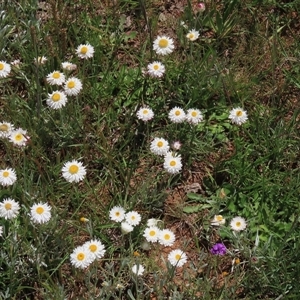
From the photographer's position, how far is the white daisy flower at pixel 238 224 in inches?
87.2

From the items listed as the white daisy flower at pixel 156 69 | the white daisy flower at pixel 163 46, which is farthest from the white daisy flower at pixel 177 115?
the white daisy flower at pixel 163 46

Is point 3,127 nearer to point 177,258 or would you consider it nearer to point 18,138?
point 18,138

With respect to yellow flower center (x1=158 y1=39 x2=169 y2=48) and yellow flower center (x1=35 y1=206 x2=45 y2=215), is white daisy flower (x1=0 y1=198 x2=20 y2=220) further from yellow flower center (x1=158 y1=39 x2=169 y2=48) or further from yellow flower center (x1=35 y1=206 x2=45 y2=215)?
Answer: yellow flower center (x1=158 y1=39 x2=169 y2=48)

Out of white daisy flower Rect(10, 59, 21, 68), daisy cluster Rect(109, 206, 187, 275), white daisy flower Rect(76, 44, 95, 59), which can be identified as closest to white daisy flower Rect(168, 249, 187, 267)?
daisy cluster Rect(109, 206, 187, 275)

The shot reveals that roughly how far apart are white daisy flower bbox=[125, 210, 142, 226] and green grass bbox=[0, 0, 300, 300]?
0.08m

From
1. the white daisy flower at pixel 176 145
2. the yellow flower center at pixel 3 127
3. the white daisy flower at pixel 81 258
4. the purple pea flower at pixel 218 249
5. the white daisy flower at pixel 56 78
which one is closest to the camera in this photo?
the white daisy flower at pixel 81 258

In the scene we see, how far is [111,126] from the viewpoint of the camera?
262 cm

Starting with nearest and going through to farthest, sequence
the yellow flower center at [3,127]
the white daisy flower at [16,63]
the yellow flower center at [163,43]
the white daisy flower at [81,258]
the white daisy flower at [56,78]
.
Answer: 1. the white daisy flower at [81,258]
2. the yellow flower center at [3,127]
3. the white daisy flower at [56,78]
4. the yellow flower center at [163,43]
5. the white daisy flower at [16,63]

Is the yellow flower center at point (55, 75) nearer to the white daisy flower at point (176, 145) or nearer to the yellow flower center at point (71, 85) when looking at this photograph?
the yellow flower center at point (71, 85)

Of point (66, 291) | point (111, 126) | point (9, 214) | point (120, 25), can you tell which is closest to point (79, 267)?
point (66, 291)

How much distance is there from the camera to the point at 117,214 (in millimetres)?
2211

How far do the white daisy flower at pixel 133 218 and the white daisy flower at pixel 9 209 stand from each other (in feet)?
1.33

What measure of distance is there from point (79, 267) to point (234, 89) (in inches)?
43.3

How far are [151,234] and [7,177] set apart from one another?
0.57m
